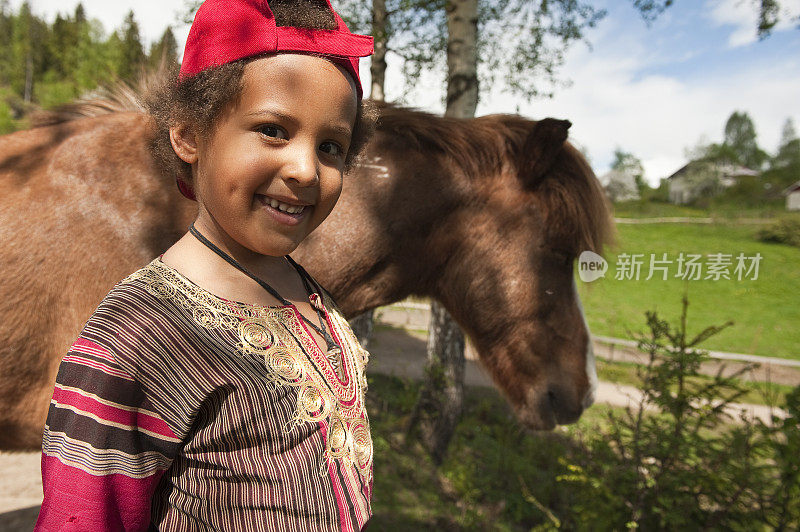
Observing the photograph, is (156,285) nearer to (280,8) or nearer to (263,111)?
(263,111)

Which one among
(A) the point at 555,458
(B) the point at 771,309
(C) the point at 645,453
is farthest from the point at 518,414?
(B) the point at 771,309

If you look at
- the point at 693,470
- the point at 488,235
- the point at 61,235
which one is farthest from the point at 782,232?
the point at 61,235

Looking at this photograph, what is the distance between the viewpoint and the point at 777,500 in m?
2.78

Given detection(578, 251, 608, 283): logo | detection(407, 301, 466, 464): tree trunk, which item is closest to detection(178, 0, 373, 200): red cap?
detection(578, 251, 608, 283): logo

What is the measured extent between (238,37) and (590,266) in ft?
6.73

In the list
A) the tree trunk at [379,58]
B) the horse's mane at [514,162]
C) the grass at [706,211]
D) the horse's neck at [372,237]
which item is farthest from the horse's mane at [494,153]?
the grass at [706,211]

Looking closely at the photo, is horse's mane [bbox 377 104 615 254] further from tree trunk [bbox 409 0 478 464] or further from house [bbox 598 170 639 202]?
tree trunk [bbox 409 0 478 464]

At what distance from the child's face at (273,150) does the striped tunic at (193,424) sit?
18 centimetres

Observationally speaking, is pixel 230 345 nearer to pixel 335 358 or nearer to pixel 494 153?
pixel 335 358

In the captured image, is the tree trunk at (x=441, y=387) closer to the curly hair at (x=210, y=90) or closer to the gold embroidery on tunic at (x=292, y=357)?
the gold embroidery on tunic at (x=292, y=357)

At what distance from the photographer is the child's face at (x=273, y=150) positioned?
88 centimetres

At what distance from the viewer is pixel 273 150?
0.89 meters

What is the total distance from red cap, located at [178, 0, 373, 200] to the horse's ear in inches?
53.2

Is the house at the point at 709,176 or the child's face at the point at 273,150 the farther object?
the house at the point at 709,176
